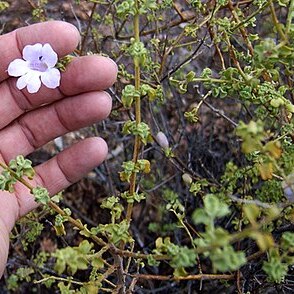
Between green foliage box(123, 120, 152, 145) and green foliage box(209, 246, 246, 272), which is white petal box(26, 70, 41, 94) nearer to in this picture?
green foliage box(123, 120, 152, 145)

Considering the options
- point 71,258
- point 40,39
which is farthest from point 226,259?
point 40,39

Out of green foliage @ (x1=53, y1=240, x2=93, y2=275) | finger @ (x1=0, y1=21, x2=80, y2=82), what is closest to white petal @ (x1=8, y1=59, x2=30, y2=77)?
finger @ (x1=0, y1=21, x2=80, y2=82)

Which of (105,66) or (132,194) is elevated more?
(105,66)

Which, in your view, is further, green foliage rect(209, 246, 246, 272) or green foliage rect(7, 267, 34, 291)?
green foliage rect(7, 267, 34, 291)

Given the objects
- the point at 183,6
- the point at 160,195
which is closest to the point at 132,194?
the point at 160,195

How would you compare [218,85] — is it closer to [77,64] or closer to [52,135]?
[77,64]

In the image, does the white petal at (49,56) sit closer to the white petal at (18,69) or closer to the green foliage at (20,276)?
the white petal at (18,69)

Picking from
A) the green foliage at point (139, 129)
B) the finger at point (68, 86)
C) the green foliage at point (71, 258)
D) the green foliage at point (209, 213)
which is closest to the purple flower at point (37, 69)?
the finger at point (68, 86)
